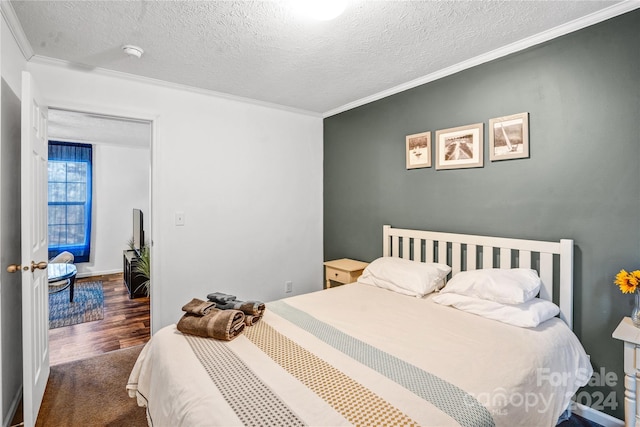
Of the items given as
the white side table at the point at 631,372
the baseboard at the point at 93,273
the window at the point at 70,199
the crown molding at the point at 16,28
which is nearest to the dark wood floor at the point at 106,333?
the baseboard at the point at 93,273

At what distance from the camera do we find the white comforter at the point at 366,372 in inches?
45.6

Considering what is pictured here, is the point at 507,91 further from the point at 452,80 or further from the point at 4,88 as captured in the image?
the point at 4,88

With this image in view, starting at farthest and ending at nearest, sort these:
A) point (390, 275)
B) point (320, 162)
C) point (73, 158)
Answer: point (73, 158), point (320, 162), point (390, 275)

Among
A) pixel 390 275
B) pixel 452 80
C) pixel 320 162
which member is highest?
pixel 452 80

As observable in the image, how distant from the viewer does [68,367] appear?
271 centimetres

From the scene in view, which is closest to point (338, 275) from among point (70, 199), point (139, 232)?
point (139, 232)

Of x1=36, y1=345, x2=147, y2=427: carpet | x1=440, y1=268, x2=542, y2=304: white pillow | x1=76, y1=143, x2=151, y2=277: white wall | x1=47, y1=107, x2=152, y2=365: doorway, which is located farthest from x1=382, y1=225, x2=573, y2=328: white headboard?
x1=76, y1=143, x2=151, y2=277: white wall

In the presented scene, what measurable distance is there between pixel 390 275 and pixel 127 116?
104 inches

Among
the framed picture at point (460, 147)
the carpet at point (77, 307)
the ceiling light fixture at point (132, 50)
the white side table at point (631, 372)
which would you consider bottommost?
the carpet at point (77, 307)

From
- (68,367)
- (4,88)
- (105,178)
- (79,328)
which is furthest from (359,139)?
(105,178)

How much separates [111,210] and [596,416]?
281 inches

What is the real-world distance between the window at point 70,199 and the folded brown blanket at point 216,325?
5.30 meters

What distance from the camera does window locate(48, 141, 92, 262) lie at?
5.58m

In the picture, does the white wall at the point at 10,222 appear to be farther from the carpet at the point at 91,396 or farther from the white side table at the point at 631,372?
the white side table at the point at 631,372
